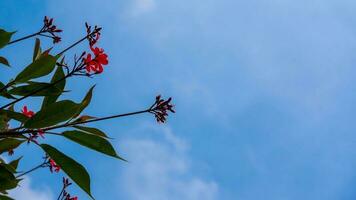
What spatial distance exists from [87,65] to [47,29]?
1.15 m

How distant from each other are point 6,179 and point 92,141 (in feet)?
1.57

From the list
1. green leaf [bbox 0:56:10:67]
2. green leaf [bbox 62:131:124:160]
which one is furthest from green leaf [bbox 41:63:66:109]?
green leaf [bbox 0:56:10:67]

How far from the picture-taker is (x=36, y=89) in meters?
2.66

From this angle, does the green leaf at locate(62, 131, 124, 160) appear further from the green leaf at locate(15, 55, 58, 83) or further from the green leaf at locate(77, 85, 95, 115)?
the green leaf at locate(15, 55, 58, 83)

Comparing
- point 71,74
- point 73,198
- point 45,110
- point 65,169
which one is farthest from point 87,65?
point 73,198

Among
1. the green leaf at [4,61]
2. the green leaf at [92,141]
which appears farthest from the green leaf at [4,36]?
the green leaf at [92,141]

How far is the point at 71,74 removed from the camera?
Result: 2.54m

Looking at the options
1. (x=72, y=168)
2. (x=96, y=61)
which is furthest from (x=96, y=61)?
(x=72, y=168)

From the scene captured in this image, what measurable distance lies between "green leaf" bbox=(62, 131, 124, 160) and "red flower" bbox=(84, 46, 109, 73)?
0.37 meters

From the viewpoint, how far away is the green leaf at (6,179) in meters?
2.36

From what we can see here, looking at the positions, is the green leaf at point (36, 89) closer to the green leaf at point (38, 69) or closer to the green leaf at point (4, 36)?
the green leaf at point (38, 69)

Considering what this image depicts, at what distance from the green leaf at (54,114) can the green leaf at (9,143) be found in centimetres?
36

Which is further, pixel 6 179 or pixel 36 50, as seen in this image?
pixel 36 50

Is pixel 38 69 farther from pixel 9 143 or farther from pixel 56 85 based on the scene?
pixel 9 143
